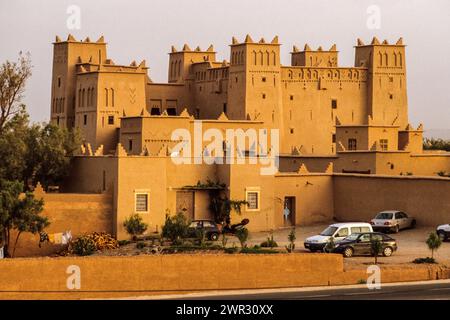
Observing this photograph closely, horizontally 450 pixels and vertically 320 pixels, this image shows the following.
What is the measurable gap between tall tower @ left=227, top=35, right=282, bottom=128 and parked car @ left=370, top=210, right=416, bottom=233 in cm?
2385

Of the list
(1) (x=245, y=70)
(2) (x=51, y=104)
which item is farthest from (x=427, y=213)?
(2) (x=51, y=104)

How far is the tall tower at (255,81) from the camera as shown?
7262 centimetres

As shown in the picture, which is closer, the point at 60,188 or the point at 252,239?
the point at 252,239

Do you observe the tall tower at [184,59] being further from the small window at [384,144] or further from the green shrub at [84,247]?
the green shrub at [84,247]

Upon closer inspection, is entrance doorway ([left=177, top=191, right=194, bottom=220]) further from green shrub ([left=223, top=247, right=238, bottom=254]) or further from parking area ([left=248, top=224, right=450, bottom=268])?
green shrub ([left=223, top=247, right=238, bottom=254])

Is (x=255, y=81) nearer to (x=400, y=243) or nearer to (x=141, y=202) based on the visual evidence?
(x=141, y=202)

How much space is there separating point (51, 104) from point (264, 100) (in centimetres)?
1253

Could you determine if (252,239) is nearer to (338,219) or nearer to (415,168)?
(338,219)

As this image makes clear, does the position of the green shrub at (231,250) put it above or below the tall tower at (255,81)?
below

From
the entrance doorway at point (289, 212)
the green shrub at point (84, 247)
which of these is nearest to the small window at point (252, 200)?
the entrance doorway at point (289, 212)

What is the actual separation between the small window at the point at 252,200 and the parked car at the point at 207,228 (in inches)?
131

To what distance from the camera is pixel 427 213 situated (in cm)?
4872

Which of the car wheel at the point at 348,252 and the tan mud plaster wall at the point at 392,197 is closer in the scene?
the car wheel at the point at 348,252

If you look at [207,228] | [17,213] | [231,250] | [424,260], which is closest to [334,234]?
[231,250]
